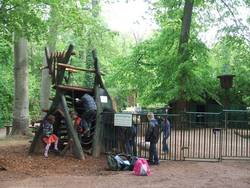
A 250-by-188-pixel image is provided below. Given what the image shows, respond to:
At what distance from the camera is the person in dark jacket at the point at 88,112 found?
15.2 metres

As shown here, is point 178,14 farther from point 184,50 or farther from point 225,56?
point 225,56

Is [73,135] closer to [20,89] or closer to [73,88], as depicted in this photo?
[73,88]

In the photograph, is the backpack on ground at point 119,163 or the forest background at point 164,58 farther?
the forest background at point 164,58

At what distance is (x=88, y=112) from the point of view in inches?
598

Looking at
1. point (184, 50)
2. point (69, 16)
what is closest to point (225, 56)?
point (184, 50)

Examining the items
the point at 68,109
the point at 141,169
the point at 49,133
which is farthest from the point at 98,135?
the point at 141,169

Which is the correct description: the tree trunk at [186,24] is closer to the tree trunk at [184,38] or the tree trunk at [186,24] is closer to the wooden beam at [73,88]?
the tree trunk at [184,38]

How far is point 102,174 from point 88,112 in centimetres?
408

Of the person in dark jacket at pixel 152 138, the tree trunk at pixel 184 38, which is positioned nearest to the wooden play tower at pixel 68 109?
the person in dark jacket at pixel 152 138

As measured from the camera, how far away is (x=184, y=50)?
27.5 meters

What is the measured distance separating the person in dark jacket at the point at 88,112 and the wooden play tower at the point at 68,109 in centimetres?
16

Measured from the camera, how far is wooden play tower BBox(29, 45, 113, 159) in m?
14.7

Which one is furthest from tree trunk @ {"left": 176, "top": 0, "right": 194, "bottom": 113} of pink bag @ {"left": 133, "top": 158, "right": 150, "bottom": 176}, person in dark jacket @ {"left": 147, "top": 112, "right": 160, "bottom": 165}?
pink bag @ {"left": 133, "top": 158, "right": 150, "bottom": 176}

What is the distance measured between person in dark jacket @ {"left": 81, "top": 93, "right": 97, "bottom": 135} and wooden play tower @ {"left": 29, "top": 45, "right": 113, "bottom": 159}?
6.4 inches
